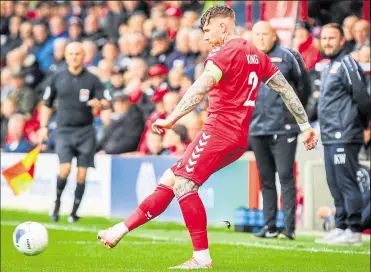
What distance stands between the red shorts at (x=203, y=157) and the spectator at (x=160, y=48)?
383 inches

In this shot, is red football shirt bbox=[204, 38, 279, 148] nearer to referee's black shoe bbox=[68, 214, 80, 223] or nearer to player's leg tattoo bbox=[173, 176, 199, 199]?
player's leg tattoo bbox=[173, 176, 199, 199]

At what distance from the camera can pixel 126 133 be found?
57.6 ft

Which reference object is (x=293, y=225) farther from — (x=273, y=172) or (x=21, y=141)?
(x=21, y=141)

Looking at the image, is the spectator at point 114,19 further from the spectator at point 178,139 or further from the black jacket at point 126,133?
the spectator at point 178,139

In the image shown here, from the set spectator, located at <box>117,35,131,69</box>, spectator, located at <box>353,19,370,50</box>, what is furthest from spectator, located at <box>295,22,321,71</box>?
spectator, located at <box>117,35,131,69</box>

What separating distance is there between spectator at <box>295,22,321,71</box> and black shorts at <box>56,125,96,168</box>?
327 centimetres

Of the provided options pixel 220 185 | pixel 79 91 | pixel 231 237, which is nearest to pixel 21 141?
pixel 79 91

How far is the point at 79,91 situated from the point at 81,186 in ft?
4.43

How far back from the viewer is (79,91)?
51.7ft

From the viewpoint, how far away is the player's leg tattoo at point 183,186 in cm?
897

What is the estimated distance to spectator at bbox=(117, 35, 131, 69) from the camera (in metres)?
19.8

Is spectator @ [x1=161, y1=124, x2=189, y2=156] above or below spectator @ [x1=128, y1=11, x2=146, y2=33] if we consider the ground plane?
below

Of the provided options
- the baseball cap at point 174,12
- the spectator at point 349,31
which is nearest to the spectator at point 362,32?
the spectator at point 349,31

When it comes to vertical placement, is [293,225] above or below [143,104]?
below
